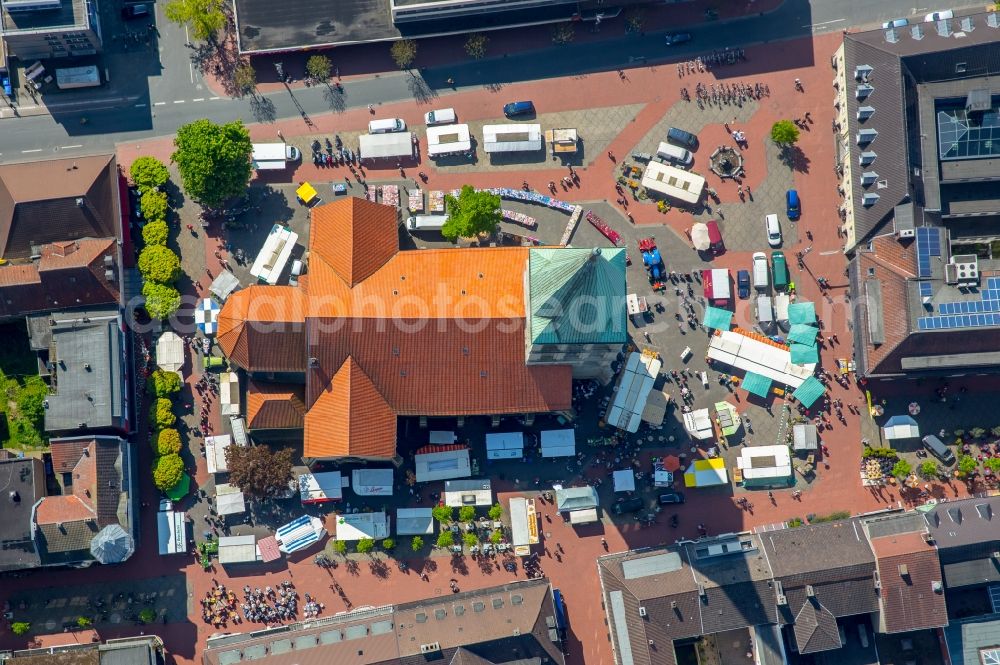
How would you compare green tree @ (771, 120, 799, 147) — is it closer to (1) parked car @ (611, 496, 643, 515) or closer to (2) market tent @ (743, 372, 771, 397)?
(2) market tent @ (743, 372, 771, 397)

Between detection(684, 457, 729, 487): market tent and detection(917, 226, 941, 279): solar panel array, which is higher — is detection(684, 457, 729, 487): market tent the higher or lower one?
the lower one

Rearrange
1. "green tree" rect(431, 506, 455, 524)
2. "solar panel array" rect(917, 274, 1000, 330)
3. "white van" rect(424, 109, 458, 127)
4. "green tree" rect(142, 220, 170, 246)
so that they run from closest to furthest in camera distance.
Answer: "solar panel array" rect(917, 274, 1000, 330) < "green tree" rect(431, 506, 455, 524) < "green tree" rect(142, 220, 170, 246) < "white van" rect(424, 109, 458, 127)

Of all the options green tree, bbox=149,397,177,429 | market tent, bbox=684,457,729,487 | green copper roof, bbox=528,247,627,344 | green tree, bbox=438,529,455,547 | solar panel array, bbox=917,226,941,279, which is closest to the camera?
green copper roof, bbox=528,247,627,344

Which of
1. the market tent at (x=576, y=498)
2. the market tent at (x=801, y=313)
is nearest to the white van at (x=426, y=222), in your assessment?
the market tent at (x=576, y=498)

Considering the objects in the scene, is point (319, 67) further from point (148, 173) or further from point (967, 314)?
point (967, 314)

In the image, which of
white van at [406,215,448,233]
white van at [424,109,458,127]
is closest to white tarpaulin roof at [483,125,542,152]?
white van at [424,109,458,127]

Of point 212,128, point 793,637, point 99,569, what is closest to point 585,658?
point 793,637

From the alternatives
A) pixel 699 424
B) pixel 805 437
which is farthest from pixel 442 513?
pixel 805 437
